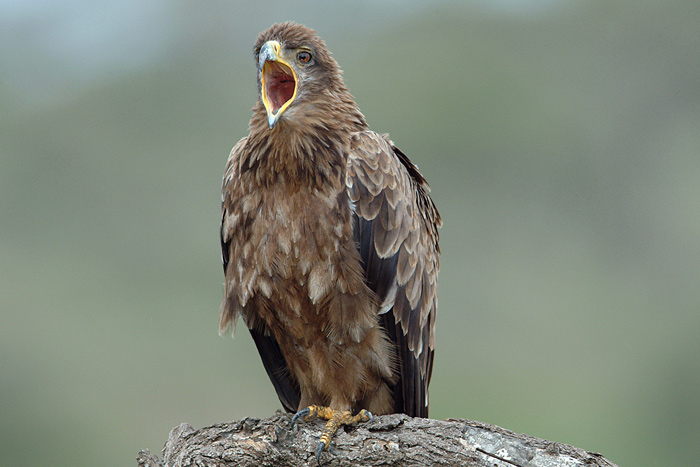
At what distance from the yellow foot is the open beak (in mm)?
1539

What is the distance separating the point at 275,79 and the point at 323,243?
1046 millimetres

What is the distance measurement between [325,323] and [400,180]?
0.90 m

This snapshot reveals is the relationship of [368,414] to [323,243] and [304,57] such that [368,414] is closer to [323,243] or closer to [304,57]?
[323,243]

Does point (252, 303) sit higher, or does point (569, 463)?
point (252, 303)

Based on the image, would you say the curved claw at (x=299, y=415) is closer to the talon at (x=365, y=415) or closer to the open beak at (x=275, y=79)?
the talon at (x=365, y=415)

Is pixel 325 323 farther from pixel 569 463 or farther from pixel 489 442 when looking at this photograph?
pixel 569 463

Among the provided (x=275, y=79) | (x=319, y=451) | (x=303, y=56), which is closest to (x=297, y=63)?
(x=303, y=56)

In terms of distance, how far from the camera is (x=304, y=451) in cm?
356

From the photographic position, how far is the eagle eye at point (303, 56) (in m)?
3.90

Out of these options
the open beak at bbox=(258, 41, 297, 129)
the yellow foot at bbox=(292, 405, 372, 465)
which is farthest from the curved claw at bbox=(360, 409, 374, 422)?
the open beak at bbox=(258, 41, 297, 129)

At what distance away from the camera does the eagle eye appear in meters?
3.90

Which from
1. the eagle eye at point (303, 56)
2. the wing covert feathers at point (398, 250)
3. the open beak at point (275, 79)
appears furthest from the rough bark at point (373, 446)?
the eagle eye at point (303, 56)

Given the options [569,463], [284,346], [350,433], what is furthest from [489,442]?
[284,346]

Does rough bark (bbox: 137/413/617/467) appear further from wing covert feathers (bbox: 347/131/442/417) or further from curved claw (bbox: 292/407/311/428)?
wing covert feathers (bbox: 347/131/442/417)
